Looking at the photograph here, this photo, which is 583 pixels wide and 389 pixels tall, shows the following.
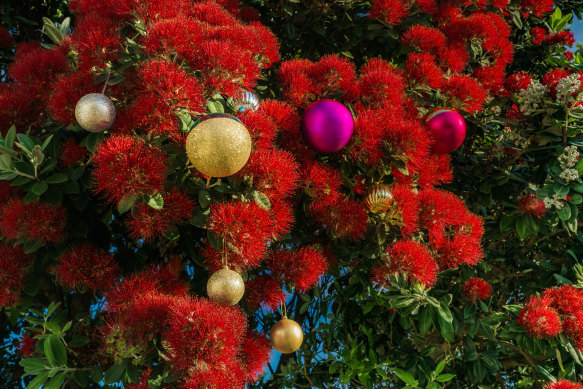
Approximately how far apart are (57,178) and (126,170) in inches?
11.4

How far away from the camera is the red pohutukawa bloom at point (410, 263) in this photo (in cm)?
110

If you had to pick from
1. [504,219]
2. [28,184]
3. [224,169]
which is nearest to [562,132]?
[504,219]

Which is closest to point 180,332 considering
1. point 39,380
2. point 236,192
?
point 236,192

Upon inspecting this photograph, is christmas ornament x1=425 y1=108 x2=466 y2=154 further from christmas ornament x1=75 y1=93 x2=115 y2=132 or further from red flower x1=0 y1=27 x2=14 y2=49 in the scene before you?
red flower x1=0 y1=27 x2=14 y2=49

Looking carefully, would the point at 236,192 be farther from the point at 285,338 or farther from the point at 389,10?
the point at 389,10

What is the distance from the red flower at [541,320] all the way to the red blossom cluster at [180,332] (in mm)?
784

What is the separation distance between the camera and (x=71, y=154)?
41.3 inches

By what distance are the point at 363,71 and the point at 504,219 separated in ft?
2.41

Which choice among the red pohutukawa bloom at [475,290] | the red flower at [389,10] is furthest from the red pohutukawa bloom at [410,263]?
the red flower at [389,10]

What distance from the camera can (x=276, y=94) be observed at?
4.90 feet

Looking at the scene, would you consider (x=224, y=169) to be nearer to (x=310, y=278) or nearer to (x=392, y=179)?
(x=310, y=278)

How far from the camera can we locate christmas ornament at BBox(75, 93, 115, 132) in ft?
3.00

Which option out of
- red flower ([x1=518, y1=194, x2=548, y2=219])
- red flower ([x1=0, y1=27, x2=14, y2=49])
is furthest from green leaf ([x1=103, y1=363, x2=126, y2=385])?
red flower ([x1=0, y1=27, x2=14, y2=49])

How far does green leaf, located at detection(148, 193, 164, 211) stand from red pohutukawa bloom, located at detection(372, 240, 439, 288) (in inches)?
24.1
